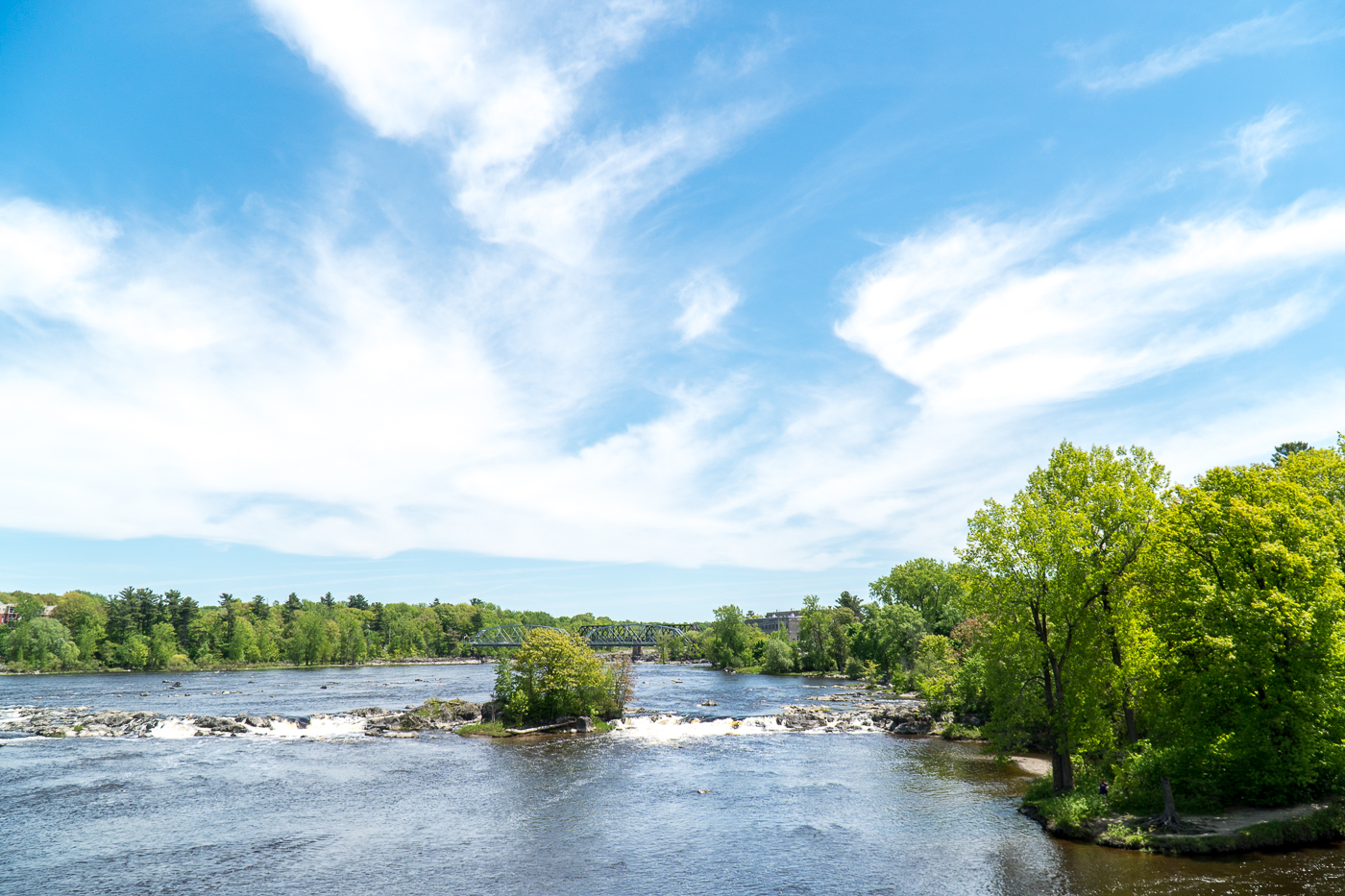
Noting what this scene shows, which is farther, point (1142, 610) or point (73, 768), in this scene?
point (73, 768)

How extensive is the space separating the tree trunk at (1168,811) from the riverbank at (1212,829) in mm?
281

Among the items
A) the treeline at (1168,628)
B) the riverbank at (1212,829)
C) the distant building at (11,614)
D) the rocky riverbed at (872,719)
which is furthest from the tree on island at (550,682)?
the distant building at (11,614)

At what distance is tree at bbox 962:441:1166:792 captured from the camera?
3641 centimetres

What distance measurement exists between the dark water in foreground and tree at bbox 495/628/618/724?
22.5 feet

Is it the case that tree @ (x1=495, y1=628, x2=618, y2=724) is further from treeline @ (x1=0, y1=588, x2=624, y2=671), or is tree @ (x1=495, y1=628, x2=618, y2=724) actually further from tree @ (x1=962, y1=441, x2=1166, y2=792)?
treeline @ (x1=0, y1=588, x2=624, y2=671)

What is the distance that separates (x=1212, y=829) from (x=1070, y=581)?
11.6 metres

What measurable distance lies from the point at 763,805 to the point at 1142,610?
77.8ft

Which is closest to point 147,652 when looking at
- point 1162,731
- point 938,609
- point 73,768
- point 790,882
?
point 73,768

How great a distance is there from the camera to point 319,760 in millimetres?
58406

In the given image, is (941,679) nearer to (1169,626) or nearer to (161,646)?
(1169,626)

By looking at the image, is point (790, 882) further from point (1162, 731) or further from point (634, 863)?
point (1162, 731)

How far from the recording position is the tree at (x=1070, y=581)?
36.4 m

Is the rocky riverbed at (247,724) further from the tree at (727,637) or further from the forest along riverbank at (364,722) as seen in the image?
the tree at (727,637)

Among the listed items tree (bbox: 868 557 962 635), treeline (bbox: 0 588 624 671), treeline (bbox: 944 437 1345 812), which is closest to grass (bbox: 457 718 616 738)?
treeline (bbox: 944 437 1345 812)
